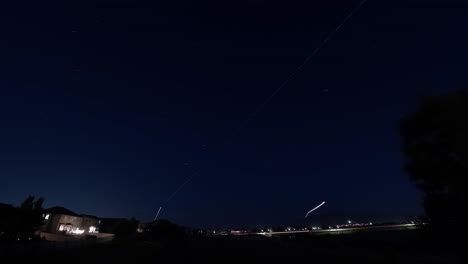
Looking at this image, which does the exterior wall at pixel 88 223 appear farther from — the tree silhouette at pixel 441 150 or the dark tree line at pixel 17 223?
the tree silhouette at pixel 441 150

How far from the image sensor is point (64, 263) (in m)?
24.0

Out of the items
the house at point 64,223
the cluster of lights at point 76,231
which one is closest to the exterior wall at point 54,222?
the house at point 64,223

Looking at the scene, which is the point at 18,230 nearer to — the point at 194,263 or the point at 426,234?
the point at 194,263

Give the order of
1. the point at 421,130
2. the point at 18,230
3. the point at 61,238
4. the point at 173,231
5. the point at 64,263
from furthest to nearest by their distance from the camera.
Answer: the point at 173,231 → the point at 61,238 → the point at 18,230 → the point at 421,130 → the point at 64,263

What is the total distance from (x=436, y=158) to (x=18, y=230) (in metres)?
43.4

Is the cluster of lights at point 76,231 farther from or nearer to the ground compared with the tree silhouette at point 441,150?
farther from the ground

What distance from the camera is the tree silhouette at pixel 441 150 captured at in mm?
22688

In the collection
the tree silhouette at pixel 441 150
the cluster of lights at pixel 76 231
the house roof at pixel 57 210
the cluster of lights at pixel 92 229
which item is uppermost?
the house roof at pixel 57 210

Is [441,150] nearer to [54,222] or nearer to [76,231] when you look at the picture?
[54,222]

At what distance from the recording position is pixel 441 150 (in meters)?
25.1

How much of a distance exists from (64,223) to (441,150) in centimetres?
6505

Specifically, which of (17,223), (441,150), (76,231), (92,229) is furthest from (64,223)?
(441,150)

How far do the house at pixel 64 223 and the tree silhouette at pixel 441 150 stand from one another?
5664cm

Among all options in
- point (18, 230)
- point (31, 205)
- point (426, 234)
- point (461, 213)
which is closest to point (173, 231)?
point (31, 205)
